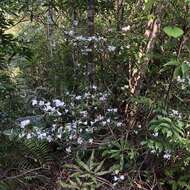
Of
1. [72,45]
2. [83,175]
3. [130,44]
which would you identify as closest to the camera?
[83,175]

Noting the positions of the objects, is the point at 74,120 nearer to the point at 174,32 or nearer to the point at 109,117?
the point at 109,117

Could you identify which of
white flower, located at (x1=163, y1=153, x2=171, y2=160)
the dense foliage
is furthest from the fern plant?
white flower, located at (x1=163, y1=153, x2=171, y2=160)

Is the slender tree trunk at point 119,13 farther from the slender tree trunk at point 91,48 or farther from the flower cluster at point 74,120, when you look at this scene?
the flower cluster at point 74,120

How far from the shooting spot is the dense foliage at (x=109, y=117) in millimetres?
3633

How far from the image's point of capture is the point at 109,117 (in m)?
3.98

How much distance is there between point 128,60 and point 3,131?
55.4 inches

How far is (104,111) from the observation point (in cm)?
408

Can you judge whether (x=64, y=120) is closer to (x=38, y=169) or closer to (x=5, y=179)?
(x=38, y=169)

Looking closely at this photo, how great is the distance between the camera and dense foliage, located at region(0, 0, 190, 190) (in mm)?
3633

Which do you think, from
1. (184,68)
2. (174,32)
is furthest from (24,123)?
(174,32)

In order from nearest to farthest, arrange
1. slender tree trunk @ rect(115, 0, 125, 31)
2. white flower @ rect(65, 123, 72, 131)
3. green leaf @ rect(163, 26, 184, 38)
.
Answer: green leaf @ rect(163, 26, 184, 38) → white flower @ rect(65, 123, 72, 131) → slender tree trunk @ rect(115, 0, 125, 31)

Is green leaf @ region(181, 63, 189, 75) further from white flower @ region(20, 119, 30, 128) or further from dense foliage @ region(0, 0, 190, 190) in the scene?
white flower @ region(20, 119, 30, 128)

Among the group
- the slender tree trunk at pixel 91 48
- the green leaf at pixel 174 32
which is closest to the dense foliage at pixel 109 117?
the slender tree trunk at pixel 91 48

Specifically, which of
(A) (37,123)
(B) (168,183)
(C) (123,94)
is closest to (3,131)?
(A) (37,123)
